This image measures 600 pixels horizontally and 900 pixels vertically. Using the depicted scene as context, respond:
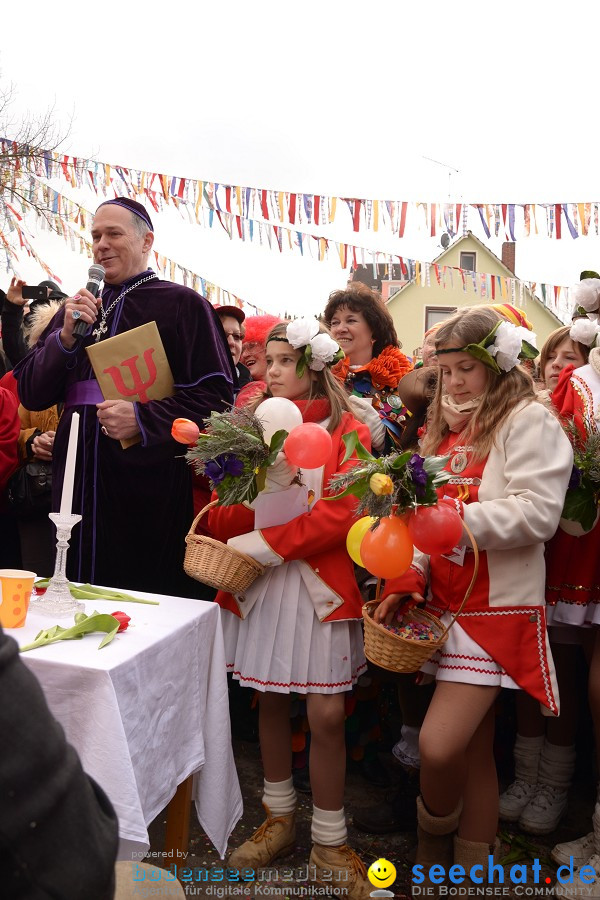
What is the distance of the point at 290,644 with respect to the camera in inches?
104

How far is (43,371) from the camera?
10.2ft

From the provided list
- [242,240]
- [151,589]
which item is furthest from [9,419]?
[242,240]

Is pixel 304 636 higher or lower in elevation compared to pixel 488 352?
lower

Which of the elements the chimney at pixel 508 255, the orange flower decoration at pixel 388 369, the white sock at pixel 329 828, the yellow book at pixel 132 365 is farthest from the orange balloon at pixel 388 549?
the chimney at pixel 508 255

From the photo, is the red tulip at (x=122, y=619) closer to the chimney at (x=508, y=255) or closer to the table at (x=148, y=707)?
the table at (x=148, y=707)

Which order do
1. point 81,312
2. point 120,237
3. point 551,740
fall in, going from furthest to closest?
point 120,237 → point 551,740 → point 81,312

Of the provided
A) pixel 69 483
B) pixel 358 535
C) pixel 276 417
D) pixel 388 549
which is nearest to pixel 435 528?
pixel 388 549

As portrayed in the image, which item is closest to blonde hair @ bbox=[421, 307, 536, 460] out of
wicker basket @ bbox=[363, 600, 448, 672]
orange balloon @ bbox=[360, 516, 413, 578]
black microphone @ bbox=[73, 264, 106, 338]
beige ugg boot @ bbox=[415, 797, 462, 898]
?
orange balloon @ bbox=[360, 516, 413, 578]

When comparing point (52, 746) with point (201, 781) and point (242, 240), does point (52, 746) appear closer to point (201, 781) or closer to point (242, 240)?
point (201, 781)

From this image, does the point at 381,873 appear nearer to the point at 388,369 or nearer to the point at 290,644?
the point at 290,644

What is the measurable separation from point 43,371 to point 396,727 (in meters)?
2.35

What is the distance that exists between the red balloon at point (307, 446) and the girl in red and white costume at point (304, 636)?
0.14m

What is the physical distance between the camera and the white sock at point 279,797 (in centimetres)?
270

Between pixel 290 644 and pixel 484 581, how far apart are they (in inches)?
29.5
